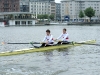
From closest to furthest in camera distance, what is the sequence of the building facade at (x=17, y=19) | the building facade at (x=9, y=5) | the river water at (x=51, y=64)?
the river water at (x=51, y=64)
the building facade at (x=17, y=19)
the building facade at (x=9, y=5)

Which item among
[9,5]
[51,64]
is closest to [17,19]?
[9,5]

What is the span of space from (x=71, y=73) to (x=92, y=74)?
1292 mm

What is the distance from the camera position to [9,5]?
186 m

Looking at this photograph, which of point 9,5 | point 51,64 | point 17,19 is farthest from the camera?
point 9,5

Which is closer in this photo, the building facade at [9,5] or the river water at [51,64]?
the river water at [51,64]

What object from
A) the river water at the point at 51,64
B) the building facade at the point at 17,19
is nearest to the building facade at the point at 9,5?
the building facade at the point at 17,19

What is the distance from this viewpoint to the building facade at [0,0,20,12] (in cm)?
18362

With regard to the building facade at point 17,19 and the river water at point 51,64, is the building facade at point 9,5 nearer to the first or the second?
the building facade at point 17,19

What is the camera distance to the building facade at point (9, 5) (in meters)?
184

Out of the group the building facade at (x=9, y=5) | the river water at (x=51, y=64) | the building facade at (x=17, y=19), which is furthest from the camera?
the building facade at (x=9, y=5)

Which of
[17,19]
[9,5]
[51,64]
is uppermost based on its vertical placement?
[9,5]

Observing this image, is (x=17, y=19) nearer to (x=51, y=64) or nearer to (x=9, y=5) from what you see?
(x=9, y=5)

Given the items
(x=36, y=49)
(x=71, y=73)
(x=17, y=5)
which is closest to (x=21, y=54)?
(x=36, y=49)

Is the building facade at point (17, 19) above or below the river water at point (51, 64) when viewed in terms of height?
below
